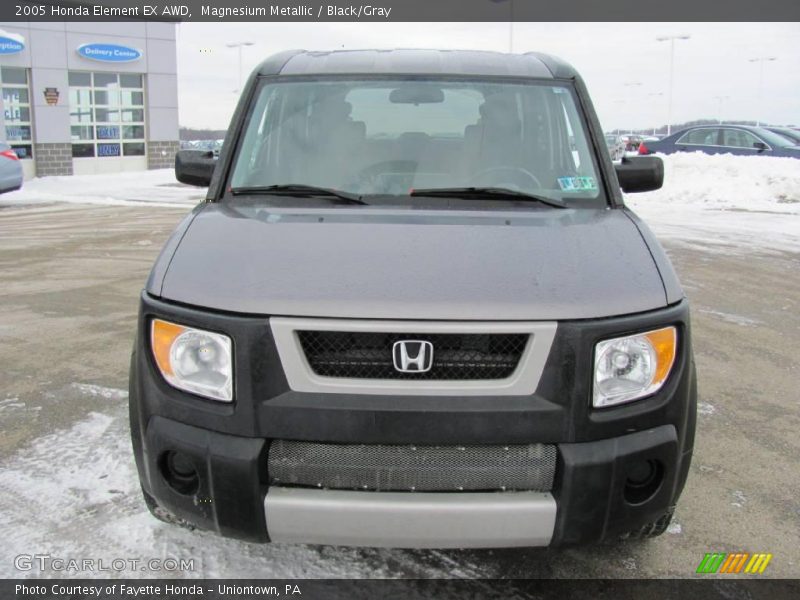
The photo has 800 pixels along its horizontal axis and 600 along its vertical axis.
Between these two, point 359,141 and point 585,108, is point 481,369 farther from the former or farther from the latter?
point 585,108

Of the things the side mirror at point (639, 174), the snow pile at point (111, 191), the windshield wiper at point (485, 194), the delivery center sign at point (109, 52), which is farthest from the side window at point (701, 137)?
the windshield wiper at point (485, 194)

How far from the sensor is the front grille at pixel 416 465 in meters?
2.14

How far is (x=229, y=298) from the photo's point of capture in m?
2.18

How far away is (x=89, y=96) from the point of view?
77.0 feet

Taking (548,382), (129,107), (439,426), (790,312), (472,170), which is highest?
(129,107)

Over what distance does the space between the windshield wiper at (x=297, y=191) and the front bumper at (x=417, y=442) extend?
923 mm

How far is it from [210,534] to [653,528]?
1.66m

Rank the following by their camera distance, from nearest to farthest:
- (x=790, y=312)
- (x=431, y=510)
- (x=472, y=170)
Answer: (x=431, y=510)
(x=472, y=170)
(x=790, y=312)

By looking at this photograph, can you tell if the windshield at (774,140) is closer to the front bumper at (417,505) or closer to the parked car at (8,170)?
the parked car at (8,170)

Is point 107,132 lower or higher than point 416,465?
higher

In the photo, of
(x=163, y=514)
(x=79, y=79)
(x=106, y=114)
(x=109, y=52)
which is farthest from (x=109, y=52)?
(x=163, y=514)

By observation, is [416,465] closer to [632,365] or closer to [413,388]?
[413,388]

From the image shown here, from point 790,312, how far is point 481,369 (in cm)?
555

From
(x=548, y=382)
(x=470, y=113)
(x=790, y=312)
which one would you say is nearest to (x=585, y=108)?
(x=470, y=113)
